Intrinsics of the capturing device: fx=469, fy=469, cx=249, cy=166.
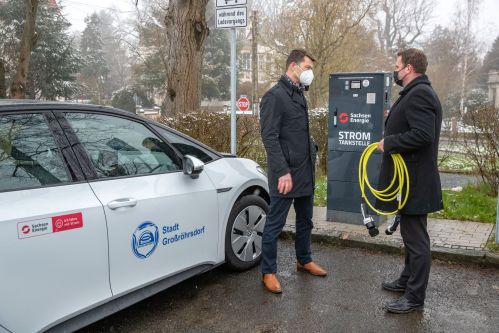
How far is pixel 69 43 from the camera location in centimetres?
2605

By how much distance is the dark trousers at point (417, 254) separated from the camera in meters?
3.54

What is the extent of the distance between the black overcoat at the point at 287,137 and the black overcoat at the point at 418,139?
2.29 ft

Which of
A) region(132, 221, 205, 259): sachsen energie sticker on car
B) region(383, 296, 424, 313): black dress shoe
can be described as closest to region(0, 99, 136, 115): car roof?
region(132, 221, 205, 259): sachsen energie sticker on car

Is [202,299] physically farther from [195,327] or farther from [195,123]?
[195,123]

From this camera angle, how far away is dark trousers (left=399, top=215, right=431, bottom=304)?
3.54 m

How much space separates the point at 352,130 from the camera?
549cm

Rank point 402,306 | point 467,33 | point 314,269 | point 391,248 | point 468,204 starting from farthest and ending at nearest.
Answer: point 467,33, point 468,204, point 391,248, point 314,269, point 402,306

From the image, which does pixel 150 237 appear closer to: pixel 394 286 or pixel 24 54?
pixel 394 286

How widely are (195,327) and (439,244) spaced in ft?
9.26

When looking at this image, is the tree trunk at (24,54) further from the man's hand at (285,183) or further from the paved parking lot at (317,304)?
the man's hand at (285,183)

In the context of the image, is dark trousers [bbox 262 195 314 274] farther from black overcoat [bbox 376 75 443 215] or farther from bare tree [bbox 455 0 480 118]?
bare tree [bbox 455 0 480 118]

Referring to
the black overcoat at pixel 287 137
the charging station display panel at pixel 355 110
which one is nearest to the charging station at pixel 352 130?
the charging station display panel at pixel 355 110

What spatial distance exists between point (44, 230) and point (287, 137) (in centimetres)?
203

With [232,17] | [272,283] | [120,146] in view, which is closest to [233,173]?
[272,283]
